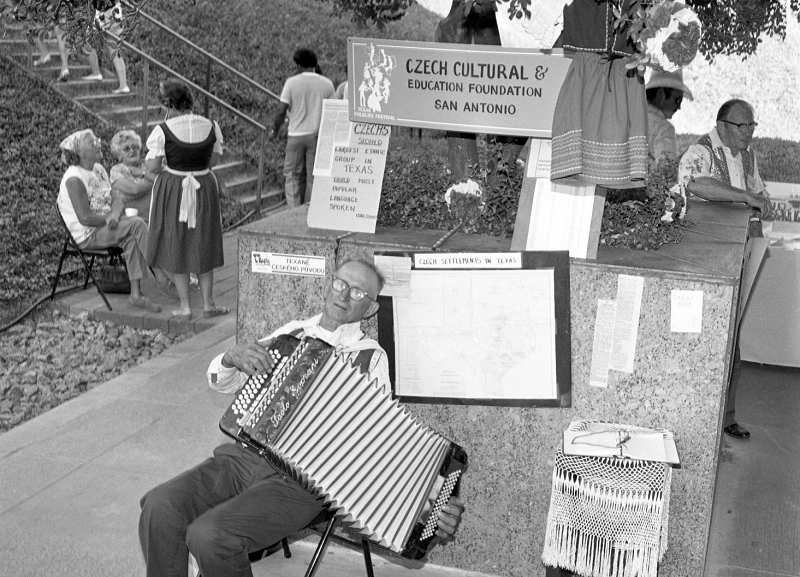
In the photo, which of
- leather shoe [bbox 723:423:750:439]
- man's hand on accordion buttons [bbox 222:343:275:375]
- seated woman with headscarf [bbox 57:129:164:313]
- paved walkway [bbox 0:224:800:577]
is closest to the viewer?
man's hand on accordion buttons [bbox 222:343:275:375]

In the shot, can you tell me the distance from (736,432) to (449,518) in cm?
278

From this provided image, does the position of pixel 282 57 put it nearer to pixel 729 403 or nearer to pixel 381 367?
pixel 729 403

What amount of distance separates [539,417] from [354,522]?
0.94 metres

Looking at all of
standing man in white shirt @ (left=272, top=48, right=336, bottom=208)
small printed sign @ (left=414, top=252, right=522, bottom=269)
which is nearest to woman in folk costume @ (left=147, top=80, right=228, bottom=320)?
standing man in white shirt @ (left=272, top=48, right=336, bottom=208)

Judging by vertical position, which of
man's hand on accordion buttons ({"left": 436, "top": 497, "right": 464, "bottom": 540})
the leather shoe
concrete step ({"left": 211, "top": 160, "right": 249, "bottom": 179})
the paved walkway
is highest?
concrete step ({"left": 211, "top": 160, "right": 249, "bottom": 179})

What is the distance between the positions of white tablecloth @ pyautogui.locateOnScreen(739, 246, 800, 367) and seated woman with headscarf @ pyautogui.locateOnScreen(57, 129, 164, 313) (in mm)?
4484

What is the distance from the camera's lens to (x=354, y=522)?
3.20 meters

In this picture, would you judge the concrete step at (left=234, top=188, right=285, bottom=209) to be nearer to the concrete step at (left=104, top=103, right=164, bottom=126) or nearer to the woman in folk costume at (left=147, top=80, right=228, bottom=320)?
the concrete step at (left=104, top=103, right=164, bottom=126)

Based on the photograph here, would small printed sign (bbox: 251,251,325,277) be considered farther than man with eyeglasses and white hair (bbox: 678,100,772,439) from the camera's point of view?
No

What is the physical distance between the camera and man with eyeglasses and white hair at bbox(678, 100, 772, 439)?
5.53 metres

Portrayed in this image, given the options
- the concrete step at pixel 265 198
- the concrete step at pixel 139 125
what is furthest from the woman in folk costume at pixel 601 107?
the concrete step at pixel 139 125

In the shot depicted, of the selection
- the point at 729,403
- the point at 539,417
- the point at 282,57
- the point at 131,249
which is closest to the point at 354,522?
Answer: the point at 539,417

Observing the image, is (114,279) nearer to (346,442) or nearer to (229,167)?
(229,167)

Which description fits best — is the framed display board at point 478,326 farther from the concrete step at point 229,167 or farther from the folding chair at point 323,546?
the concrete step at point 229,167
